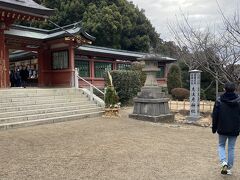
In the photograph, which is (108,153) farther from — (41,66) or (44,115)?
(41,66)

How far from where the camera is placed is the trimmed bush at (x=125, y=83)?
17.7 m

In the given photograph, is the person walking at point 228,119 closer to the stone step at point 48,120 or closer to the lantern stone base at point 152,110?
the lantern stone base at point 152,110

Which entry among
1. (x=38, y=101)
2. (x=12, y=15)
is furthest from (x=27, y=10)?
(x=38, y=101)

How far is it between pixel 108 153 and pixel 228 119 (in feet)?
9.68

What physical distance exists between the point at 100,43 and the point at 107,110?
18.9 m

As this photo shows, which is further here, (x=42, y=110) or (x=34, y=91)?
(x=34, y=91)

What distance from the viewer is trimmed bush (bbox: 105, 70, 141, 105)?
1769cm

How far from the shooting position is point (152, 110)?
13.1 metres

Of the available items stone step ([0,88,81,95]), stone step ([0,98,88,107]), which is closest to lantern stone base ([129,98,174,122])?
stone step ([0,98,88,107])

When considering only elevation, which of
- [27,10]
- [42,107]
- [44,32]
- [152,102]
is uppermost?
[27,10]

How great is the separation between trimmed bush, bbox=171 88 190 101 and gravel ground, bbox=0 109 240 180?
14.2 m

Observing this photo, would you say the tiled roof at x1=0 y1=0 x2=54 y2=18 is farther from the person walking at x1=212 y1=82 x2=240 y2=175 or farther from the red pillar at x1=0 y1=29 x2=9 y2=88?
the person walking at x1=212 y1=82 x2=240 y2=175

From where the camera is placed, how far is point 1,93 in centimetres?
1359

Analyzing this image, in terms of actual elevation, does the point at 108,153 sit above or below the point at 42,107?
below
